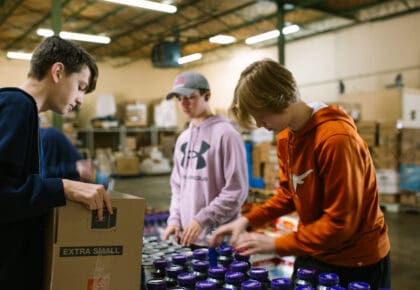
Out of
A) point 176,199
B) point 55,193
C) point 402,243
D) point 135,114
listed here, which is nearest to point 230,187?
point 176,199

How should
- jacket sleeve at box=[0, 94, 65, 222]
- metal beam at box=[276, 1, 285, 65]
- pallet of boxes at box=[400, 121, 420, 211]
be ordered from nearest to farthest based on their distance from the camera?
1. jacket sleeve at box=[0, 94, 65, 222]
2. pallet of boxes at box=[400, 121, 420, 211]
3. metal beam at box=[276, 1, 285, 65]

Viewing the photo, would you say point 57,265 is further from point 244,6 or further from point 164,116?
point 164,116

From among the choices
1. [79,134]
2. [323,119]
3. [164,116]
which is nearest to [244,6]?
[164,116]

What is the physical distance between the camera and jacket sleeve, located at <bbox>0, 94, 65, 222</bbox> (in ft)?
3.18

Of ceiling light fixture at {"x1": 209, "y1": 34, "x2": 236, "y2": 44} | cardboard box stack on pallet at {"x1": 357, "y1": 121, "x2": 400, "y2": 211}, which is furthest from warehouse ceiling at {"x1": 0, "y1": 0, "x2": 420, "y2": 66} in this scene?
cardboard box stack on pallet at {"x1": 357, "y1": 121, "x2": 400, "y2": 211}

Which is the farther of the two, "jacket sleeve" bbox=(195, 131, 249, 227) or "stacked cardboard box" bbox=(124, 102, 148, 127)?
"stacked cardboard box" bbox=(124, 102, 148, 127)

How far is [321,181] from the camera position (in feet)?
4.38

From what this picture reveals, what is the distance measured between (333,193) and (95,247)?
739 millimetres

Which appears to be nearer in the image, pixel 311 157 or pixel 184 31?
pixel 311 157

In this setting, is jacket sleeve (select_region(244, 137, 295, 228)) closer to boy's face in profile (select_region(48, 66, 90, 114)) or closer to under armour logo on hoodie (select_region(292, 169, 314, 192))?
under armour logo on hoodie (select_region(292, 169, 314, 192))

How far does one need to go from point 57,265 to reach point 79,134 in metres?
12.9

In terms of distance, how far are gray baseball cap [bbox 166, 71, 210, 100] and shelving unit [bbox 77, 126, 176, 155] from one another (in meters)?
11.2

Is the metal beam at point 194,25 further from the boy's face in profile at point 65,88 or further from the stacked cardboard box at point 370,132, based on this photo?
the boy's face in profile at point 65,88

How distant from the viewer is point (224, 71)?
15883mm
